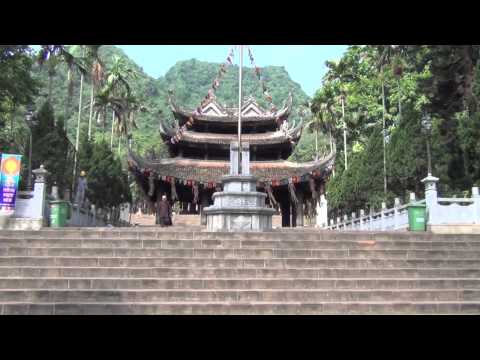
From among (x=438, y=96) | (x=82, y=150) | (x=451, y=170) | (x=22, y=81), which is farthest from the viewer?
(x=82, y=150)

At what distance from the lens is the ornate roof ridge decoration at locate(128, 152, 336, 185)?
25.2 m

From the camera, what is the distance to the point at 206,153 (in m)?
28.1

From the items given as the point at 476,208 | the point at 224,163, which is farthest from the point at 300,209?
the point at 476,208

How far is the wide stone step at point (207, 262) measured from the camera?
10.0 m

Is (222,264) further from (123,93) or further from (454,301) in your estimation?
(123,93)

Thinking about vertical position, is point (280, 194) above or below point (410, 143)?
below

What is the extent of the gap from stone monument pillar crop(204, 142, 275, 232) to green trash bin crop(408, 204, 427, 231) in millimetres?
4038

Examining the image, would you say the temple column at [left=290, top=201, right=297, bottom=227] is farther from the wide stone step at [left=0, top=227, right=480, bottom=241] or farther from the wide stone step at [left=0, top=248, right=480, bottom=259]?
the wide stone step at [left=0, top=248, right=480, bottom=259]

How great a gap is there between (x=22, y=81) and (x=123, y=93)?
26669 millimetres

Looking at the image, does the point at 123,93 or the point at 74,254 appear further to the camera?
the point at 123,93

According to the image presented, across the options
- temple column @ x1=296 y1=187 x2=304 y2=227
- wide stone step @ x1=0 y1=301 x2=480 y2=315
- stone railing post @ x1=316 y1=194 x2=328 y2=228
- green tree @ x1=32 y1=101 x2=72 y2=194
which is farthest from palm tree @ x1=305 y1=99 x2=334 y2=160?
wide stone step @ x1=0 y1=301 x2=480 y2=315

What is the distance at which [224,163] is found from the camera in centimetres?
2738

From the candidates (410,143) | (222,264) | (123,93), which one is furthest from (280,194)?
(123,93)

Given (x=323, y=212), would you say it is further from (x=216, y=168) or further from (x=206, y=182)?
(x=206, y=182)
